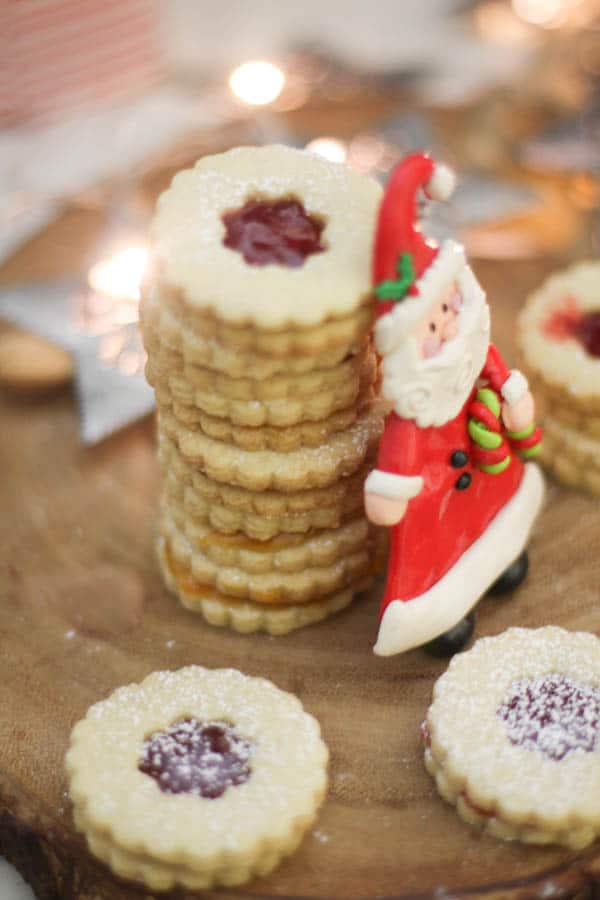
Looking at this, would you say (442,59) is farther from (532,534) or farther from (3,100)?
(532,534)

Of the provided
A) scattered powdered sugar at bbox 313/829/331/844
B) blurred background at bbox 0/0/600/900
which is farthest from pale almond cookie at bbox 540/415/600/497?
scattered powdered sugar at bbox 313/829/331/844

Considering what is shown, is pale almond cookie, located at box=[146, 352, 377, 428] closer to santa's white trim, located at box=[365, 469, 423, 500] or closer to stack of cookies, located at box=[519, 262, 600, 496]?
santa's white trim, located at box=[365, 469, 423, 500]

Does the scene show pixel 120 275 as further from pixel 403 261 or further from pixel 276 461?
pixel 403 261

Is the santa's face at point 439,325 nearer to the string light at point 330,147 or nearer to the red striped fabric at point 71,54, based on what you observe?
the string light at point 330,147

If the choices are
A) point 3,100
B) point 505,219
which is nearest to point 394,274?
point 505,219

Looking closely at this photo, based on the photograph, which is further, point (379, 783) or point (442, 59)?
point (442, 59)
